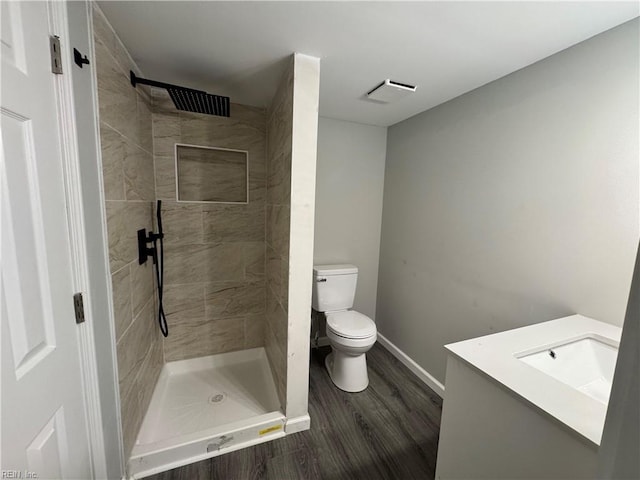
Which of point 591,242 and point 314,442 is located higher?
point 591,242

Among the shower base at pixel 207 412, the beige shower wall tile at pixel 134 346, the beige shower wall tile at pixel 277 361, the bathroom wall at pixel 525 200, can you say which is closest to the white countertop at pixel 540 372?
Result: the bathroom wall at pixel 525 200

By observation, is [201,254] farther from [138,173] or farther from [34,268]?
[34,268]

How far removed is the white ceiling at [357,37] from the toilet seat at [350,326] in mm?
1722

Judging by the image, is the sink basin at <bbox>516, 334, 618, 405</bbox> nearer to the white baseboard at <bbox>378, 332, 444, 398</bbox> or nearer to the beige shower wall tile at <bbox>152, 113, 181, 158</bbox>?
the white baseboard at <bbox>378, 332, 444, 398</bbox>

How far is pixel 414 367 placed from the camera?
2.15 meters

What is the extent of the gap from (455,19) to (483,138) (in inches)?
31.2

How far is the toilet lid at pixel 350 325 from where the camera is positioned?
186 cm

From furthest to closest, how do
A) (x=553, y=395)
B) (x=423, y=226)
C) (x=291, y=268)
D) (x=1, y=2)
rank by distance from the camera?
(x=423, y=226), (x=291, y=268), (x=553, y=395), (x=1, y=2)

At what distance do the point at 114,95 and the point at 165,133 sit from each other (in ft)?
2.35

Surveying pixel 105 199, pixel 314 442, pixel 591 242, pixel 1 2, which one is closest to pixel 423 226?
pixel 591 242

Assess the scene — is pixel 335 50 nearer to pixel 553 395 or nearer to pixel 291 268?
pixel 291 268

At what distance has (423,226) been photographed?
210cm

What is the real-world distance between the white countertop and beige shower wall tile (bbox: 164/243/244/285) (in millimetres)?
1752

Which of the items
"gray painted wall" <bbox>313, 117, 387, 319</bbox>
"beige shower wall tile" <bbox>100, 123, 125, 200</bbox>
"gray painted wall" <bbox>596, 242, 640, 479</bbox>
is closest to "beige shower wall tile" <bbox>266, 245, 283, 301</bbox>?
"gray painted wall" <bbox>313, 117, 387, 319</bbox>
